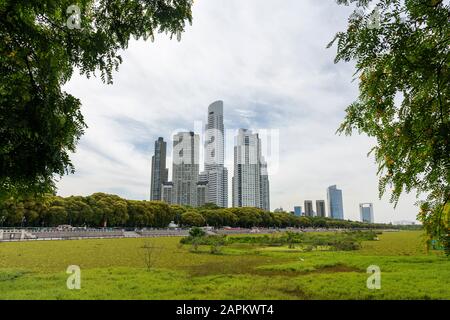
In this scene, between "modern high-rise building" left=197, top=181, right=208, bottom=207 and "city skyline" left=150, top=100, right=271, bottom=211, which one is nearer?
"city skyline" left=150, top=100, right=271, bottom=211

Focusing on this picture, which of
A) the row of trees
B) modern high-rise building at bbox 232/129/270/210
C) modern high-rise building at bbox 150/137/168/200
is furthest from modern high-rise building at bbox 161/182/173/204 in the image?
the row of trees

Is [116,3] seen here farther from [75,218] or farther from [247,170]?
[247,170]

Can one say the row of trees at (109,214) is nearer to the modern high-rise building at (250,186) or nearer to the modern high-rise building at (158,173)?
the modern high-rise building at (250,186)

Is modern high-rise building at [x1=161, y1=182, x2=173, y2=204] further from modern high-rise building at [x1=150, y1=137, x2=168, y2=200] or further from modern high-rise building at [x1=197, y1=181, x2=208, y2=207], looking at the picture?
modern high-rise building at [x1=197, y1=181, x2=208, y2=207]

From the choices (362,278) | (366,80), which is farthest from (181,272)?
(366,80)

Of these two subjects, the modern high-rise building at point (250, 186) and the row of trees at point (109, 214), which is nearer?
the row of trees at point (109, 214)

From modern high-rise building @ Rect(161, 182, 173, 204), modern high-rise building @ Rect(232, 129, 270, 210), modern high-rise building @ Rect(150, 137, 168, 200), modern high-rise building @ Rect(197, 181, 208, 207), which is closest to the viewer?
modern high-rise building @ Rect(232, 129, 270, 210)

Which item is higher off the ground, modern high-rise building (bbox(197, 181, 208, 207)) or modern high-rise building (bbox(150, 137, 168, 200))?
modern high-rise building (bbox(150, 137, 168, 200))

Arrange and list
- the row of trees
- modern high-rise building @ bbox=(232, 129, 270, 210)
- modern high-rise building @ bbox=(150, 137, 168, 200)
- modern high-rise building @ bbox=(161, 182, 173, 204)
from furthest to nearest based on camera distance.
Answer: modern high-rise building @ bbox=(150, 137, 168, 200)
modern high-rise building @ bbox=(161, 182, 173, 204)
modern high-rise building @ bbox=(232, 129, 270, 210)
the row of trees

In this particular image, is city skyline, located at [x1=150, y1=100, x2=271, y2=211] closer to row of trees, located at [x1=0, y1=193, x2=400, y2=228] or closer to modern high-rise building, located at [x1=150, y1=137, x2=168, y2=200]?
modern high-rise building, located at [x1=150, y1=137, x2=168, y2=200]

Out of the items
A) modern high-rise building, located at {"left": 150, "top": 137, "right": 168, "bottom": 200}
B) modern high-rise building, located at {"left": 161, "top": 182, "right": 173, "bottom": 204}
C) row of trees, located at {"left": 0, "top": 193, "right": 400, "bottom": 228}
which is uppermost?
modern high-rise building, located at {"left": 150, "top": 137, "right": 168, "bottom": 200}

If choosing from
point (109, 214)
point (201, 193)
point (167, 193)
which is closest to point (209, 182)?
point (201, 193)

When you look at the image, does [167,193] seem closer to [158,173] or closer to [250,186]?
[158,173]

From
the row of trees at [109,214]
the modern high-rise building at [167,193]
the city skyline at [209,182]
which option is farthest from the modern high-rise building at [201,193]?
the row of trees at [109,214]
